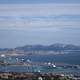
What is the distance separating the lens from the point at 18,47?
27.4 meters

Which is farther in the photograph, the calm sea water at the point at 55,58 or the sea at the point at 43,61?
the calm sea water at the point at 55,58

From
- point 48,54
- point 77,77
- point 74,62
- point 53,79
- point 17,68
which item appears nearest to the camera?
point 53,79

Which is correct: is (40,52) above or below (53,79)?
above

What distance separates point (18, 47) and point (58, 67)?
125 inches

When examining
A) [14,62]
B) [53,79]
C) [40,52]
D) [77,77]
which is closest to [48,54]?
[40,52]

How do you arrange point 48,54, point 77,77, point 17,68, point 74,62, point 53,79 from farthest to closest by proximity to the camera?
point 74,62, point 48,54, point 17,68, point 77,77, point 53,79

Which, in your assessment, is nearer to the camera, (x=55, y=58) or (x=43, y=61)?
(x=43, y=61)

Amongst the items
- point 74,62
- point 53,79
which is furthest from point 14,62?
Answer: point 53,79

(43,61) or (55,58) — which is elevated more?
(55,58)

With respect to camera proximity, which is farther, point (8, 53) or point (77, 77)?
point (8, 53)

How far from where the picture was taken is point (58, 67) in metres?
26.7

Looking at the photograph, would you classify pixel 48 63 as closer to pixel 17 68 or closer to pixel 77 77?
pixel 17 68

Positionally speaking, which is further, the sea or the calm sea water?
the calm sea water

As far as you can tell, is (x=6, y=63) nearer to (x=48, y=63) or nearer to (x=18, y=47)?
(x=18, y=47)
